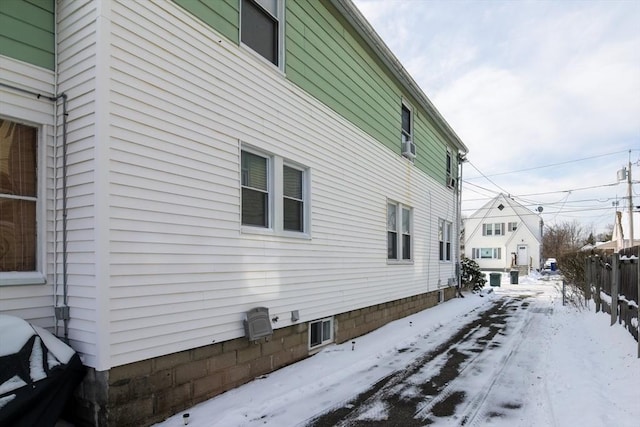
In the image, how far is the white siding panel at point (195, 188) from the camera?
3846 mm

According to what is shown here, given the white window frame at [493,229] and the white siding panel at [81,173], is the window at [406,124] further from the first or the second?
the white window frame at [493,229]

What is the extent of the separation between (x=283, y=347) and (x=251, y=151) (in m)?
2.84

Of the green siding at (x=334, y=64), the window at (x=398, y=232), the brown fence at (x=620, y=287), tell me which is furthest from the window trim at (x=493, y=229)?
the green siding at (x=334, y=64)

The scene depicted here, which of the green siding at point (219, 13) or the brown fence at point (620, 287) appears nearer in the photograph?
the green siding at point (219, 13)

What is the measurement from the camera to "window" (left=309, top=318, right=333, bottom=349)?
22.3 ft

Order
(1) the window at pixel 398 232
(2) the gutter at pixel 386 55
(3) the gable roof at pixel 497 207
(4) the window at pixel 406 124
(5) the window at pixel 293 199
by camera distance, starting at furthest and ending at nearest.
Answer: (3) the gable roof at pixel 497 207 < (4) the window at pixel 406 124 < (1) the window at pixel 398 232 < (2) the gutter at pixel 386 55 < (5) the window at pixel 293 199

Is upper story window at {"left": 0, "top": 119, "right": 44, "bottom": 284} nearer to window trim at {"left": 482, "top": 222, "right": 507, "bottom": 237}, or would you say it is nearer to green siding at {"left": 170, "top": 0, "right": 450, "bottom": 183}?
green siding at {"left": 170, "top": 0, "right": 450, "bottom": 183}

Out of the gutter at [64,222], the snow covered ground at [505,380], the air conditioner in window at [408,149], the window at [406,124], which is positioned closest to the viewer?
the gutter at [64,222]

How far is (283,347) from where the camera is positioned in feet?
19.5

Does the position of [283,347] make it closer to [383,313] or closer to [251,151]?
[251,151]

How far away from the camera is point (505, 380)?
5.49 meters

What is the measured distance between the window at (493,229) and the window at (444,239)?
91.8 feet

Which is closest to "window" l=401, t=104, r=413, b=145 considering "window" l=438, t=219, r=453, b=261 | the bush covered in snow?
"window" l=438, t=219, r=453, b=261

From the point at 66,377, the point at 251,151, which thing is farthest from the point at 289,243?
the point at 66,377
